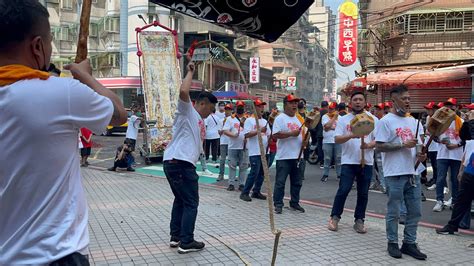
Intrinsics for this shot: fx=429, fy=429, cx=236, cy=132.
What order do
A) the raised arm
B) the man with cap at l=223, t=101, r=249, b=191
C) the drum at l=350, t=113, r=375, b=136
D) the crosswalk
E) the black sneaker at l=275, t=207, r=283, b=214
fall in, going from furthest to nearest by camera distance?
the crosswalk
the man with cap at l=223, t=101, r=249, b=191
the black sneaker at l=275, t=207, r=283, b=214
the drum at l=350, t=113, r=375, b=136
the raised arm

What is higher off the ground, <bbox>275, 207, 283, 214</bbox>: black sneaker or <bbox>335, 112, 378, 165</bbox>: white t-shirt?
<bbox>335, 112, 378, 165</bbox>: white t-shirt

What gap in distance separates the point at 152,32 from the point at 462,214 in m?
10.2

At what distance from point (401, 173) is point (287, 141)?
2463 mm

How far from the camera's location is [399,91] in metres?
5.03

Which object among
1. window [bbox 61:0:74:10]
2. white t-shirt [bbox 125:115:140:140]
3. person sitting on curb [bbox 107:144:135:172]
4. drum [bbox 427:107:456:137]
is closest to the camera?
drum [bbox 427:107:456:137]

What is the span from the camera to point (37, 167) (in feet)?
5.65

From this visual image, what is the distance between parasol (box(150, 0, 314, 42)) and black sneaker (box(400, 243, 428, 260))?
3397 millimetres

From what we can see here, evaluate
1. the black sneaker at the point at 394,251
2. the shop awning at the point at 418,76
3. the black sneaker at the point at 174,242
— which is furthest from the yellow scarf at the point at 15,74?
the shop awning at the point at 418,76

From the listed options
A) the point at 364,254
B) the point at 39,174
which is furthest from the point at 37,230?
the point at 364,254

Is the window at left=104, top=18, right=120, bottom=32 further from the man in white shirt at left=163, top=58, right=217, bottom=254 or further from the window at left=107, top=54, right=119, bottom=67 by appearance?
the man in white shirt at left=163, top=58, right=217, bottom=254

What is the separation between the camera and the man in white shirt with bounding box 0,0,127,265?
1682mm

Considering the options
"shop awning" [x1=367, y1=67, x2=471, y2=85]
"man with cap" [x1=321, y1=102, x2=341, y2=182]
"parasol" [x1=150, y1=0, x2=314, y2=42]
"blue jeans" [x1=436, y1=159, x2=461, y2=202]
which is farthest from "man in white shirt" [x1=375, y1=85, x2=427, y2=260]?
"shop awning" [x1=367, y1=67, x2=471, y2=85]

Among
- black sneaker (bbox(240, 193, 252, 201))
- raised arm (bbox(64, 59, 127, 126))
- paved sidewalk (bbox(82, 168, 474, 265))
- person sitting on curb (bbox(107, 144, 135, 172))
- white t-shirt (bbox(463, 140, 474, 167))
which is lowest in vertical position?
paved sidewalk (bbox(82, 168, 474, 265))

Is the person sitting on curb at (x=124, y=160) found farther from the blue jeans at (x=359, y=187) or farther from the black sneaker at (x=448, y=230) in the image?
the black sneaker at (x=448, y=230)
